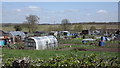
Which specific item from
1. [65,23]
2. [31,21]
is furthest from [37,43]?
[65,23]

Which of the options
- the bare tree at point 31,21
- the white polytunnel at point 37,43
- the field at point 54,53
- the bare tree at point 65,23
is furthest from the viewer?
the bare tree at point 65,23

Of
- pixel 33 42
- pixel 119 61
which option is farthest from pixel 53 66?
pixel 33 42

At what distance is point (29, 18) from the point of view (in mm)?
49000

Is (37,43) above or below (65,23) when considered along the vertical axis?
above

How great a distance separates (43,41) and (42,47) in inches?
21.7

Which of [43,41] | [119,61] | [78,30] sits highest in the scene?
[119,61]

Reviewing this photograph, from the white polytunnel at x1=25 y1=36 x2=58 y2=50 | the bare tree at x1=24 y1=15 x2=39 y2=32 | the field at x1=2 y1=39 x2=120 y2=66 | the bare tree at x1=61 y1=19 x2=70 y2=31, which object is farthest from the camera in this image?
the bare tree at x1=61 y1=19 x2=70 y2=31

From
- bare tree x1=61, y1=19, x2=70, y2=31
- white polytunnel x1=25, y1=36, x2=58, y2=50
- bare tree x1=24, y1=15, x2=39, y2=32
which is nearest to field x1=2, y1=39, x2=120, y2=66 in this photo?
white polytunnel x1=25, y1=36, x2=58, y2=50

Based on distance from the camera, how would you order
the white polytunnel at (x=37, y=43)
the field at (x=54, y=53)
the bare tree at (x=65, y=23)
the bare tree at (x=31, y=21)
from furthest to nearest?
1. the bare tree at (x=65, y=23)
2. the bare tree at (x=31, y=21)
3. the white polytunnel at (x=37, y=43)
4. the field at (x=54, y=53)

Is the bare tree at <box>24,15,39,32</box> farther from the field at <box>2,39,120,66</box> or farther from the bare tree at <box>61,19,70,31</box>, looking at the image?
the field at <box>2,39,120,66</box>

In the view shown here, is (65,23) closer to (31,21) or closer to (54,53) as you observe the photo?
(31,21)

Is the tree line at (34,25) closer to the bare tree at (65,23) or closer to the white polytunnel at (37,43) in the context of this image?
the bare tree at (65,23)

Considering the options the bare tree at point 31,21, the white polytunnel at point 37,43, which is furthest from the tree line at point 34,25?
the white polytunnel at point 37,43

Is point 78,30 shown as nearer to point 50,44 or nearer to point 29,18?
point 29,18
